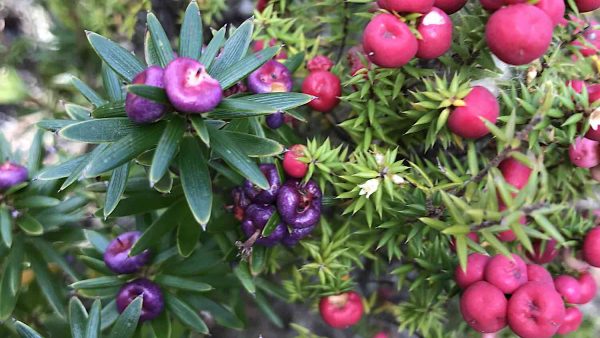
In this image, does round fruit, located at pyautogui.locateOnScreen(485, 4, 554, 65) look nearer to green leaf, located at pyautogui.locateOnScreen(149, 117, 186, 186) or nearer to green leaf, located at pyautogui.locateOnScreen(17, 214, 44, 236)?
green leaf, located at pyautogui.locateOnScreen(149, 117, 186, 186)

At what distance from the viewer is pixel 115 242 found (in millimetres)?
2191

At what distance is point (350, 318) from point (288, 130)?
0.89 meters

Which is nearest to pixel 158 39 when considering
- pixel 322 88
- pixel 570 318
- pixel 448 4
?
pixel 322 88

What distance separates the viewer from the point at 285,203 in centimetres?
188

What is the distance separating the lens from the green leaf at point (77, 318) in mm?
1930

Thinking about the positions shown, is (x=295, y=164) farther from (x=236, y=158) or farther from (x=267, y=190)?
(x=236, y=158)

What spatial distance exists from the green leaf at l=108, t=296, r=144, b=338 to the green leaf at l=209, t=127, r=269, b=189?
2.16 feet

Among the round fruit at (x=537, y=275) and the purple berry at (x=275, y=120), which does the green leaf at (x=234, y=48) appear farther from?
the round fruit at (x=537, y=275)

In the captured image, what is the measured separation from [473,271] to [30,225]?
1.84 meters

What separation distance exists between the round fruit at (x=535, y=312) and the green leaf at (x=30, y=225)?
190cm

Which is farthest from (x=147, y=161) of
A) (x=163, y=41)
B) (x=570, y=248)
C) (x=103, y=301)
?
(x=570, y=248)

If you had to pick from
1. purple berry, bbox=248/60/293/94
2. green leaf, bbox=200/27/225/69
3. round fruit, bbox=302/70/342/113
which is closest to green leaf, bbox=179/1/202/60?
green leaf, bbox=200/27/225/69

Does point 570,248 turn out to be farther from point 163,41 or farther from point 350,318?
point 163,41

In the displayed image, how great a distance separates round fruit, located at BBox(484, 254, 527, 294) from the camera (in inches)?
70.9
